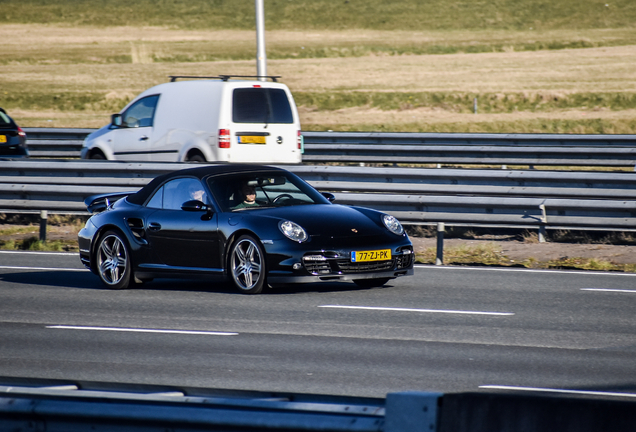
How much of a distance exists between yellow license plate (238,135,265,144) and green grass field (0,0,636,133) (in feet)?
67.6

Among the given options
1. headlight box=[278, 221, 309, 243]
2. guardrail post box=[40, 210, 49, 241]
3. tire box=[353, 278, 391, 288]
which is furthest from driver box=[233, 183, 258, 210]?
guardrail post box=[40, 210, 49, 241]

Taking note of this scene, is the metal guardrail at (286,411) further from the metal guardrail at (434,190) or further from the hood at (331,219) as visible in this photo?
the metal guardrail at (434,190)

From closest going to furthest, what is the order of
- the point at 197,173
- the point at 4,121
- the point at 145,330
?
the point at 145,330, the point at 197,173, the point at 4,121

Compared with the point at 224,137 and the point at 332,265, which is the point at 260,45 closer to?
the point at 224,137

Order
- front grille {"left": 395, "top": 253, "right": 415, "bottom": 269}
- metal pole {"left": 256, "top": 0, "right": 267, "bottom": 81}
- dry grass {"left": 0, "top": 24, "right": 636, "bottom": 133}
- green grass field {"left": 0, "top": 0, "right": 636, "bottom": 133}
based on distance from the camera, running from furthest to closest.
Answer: green grass field {"left": 0, "top": 0, "right": 636, "bottom": 133}
dry grass {"left": 0, "top": 24, "right": 636, "bottom": 133}
metal pole {"left": 256, "top": 0, "right": 267, "bottom": 81}
front grille {"left": 395, "top": 253, "right": 415, "bottom": 269}

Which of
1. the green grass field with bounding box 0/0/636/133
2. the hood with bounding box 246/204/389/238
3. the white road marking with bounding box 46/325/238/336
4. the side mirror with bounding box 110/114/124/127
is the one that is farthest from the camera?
the green grass field with bounding box 0/0/636/133

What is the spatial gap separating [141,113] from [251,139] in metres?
2.33

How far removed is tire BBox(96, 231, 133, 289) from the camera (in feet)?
37.1

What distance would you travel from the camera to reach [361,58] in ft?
223

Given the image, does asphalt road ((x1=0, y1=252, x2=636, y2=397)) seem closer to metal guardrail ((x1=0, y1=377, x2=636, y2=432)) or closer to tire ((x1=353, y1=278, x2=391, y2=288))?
tire ((x1=353, y1=278, x2=391, y2=288))

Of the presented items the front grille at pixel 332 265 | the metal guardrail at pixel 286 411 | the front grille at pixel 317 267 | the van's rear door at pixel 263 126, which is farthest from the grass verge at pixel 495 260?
the metal guardrail at pixel 286 411

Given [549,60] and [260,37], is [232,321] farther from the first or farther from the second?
[549,60]

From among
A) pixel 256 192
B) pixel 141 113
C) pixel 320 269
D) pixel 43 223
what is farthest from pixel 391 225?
pixel 141 113

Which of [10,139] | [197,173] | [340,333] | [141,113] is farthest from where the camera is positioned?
[10,139]
